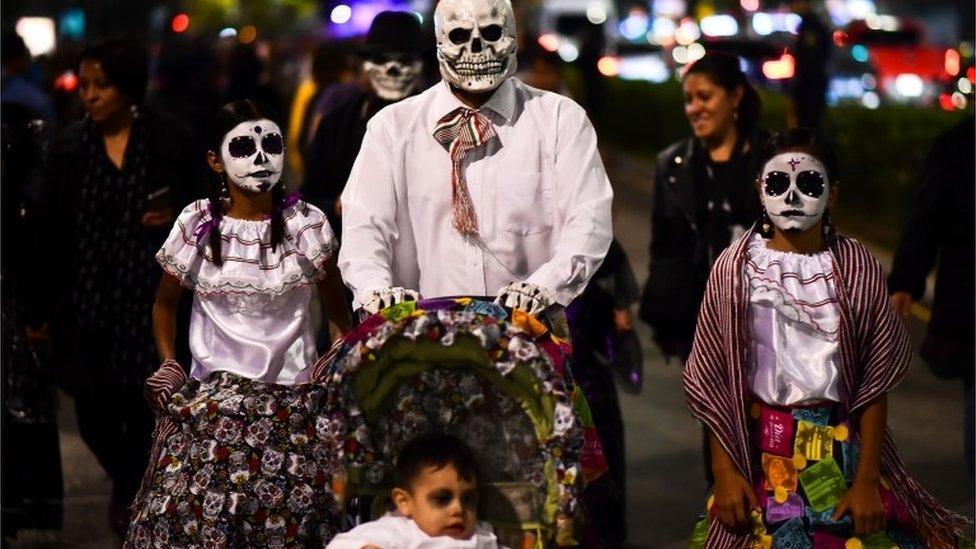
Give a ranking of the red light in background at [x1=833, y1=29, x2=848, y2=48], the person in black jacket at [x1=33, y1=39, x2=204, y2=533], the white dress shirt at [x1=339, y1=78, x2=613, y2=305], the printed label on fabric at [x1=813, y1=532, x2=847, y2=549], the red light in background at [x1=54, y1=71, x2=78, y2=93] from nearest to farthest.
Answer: the printed label on fabric at [x1=813, y1=532, x2=847, y2=549] → the white dress shirt at [x1=339, y1=78, x2=613, y2=305] → the person in black jacket at [x1=33, y1=39, x2=204, y2=533] → the red light in background at [x1=54, y1=71, x2=78, y2=93] → the red light in background at [x1=833, y1=29, x2=848, y2=48]

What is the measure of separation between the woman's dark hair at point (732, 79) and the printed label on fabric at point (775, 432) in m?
2.82

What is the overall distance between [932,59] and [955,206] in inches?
939

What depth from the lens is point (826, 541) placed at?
6.35 meters

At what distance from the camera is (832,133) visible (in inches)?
802

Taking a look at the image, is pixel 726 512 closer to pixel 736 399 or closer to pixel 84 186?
pixel 736 399

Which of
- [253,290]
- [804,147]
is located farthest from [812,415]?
[253,290]

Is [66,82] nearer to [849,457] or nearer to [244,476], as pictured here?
[244,476]

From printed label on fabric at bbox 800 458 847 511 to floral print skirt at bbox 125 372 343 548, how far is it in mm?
1524

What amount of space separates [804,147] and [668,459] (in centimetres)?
439

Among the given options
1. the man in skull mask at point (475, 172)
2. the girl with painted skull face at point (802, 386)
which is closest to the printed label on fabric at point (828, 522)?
the girl with painted skull face at point (802, 386)

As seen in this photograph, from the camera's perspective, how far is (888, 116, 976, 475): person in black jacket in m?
8.88

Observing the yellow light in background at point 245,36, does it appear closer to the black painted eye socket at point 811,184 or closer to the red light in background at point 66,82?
the red light in background at point 66,82

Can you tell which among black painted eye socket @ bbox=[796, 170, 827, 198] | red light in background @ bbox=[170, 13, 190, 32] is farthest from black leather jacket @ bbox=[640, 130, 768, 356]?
red light in background @ bbox=[170, 13, 190, 32]

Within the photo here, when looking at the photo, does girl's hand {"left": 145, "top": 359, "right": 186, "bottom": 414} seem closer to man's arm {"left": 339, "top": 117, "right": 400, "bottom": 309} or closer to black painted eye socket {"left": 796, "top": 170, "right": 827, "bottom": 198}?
man's arm {"left": 339, "top": 117, "right": 400, "bottom": 309}
